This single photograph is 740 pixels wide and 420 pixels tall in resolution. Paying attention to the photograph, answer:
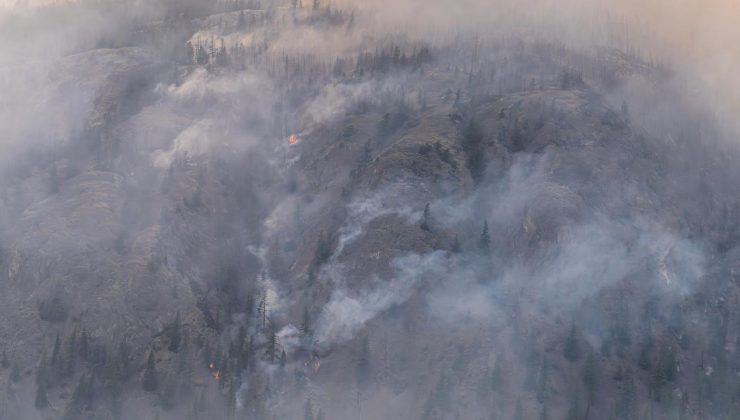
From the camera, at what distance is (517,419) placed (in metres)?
199
